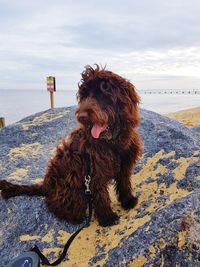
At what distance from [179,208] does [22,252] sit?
173 cm

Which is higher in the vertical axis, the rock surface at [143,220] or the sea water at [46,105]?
the rock surface at [143,220]

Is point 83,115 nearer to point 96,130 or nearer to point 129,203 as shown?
point 96,130

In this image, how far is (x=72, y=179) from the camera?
11.8 ft

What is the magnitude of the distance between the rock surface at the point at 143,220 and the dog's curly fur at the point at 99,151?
0.21 metres

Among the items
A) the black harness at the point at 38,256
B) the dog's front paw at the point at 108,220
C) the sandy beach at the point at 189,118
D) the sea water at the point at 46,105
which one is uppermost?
the dog's front paw at the point at 108,220

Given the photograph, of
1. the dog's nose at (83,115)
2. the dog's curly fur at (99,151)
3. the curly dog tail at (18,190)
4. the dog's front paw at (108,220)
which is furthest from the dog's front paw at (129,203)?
the dog's nose at (83,115)

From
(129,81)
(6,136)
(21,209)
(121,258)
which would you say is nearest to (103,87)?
(129,81)

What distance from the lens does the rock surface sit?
9.49ft

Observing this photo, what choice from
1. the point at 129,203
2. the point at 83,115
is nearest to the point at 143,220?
the point at 129,203

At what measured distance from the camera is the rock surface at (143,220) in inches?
114

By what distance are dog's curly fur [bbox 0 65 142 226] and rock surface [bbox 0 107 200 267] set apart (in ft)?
0.69

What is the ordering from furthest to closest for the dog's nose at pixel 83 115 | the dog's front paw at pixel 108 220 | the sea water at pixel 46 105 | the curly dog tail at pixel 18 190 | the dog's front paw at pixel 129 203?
the sea water at pixel 46 105
the curly dog tail at pixel 18 190
the dog's front paw at pixel 129 203
the dog's front paw at pixel 108 220
the dog's nose at pixel 83 115

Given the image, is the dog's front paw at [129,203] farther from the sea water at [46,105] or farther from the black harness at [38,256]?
Answer: the sea water at [46,105]

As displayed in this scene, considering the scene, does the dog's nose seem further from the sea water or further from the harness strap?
the sea water
